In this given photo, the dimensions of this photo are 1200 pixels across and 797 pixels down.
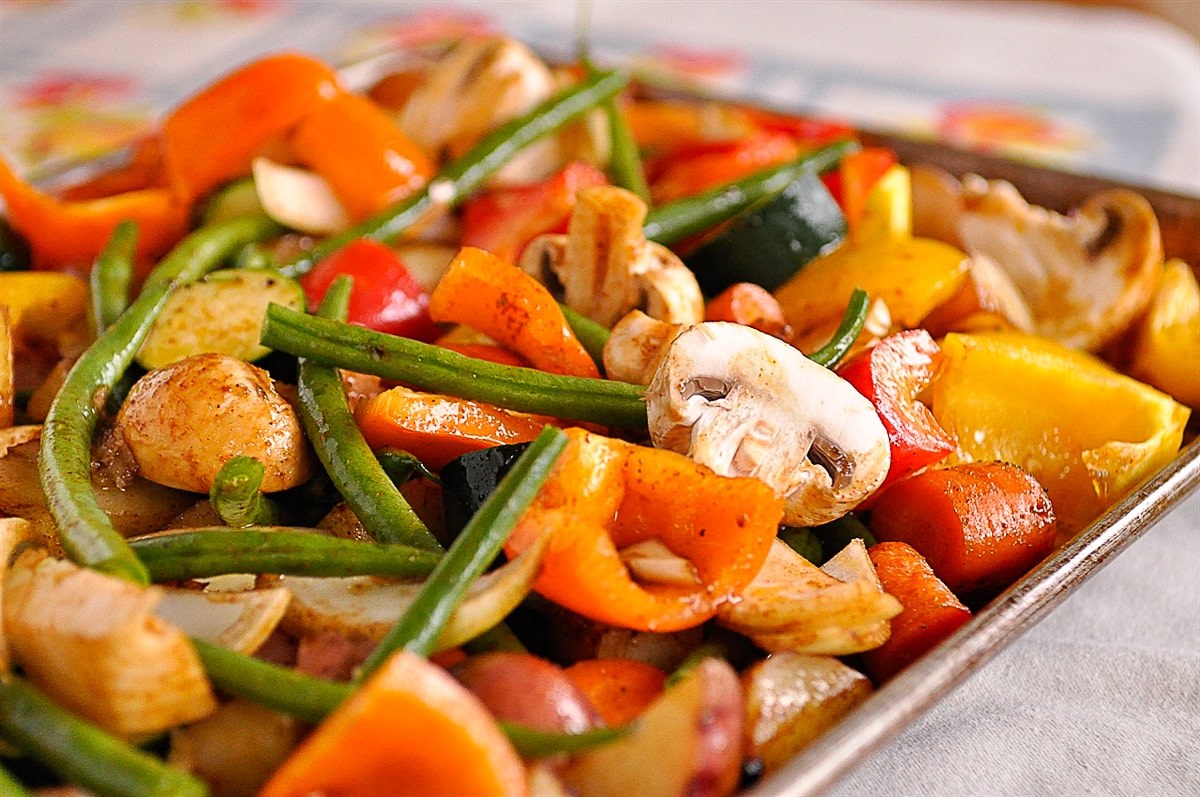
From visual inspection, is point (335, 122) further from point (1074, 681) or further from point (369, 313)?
point (1074, 681)

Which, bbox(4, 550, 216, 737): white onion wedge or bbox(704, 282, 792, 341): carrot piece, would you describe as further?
bbox(704, 282, 792, 341): carrot piece

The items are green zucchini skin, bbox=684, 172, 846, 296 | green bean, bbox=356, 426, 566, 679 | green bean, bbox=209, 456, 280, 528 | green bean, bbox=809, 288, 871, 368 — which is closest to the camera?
green bean, bbox=356, 426, 566, 679

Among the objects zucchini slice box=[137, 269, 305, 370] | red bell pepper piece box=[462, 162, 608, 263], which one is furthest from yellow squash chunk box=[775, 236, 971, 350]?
zucchini slice box=[137, 269, 305, 370]

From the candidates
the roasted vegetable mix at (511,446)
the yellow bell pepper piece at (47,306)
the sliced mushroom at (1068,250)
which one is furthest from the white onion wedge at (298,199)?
the sliced mushroom at (1068,250)

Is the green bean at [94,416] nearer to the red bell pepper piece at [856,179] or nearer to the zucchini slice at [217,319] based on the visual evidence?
the zucchini slice at [217,319]

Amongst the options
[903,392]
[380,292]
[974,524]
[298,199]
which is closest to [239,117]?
[298,199]

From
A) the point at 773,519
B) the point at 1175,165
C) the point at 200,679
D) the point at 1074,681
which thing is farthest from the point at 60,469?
the point at 1175,165

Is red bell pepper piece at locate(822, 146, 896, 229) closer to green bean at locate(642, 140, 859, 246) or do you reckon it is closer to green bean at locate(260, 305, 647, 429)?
green bean at locate(642, 140, 859, 246)
